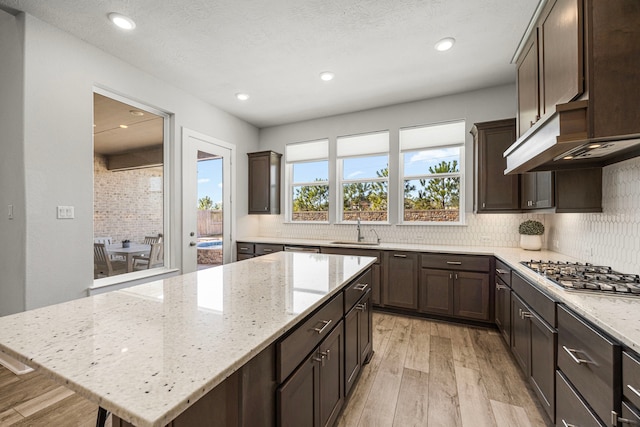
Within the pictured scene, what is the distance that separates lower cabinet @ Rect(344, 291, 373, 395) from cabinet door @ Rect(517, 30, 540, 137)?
1789mm

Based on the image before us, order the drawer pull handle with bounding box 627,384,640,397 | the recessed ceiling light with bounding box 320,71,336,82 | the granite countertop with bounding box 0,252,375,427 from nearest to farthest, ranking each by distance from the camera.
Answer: the granite countertop with bounding box 0,252,375,427, the drawer pull handle with bounding box 627,384,640,397, the recessed ceiling light with bounding box 320,71,336,82

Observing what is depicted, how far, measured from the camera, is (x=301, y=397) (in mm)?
1215

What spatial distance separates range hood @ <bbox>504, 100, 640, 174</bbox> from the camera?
51.4 inches

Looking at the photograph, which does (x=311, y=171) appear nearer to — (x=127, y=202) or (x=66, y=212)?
(x=127, y=202)

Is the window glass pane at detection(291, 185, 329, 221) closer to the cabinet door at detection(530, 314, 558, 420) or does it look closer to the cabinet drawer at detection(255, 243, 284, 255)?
the cabinet drawer at detection(255, 243, 284, 255)

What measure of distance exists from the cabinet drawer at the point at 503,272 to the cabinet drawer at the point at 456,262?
0.48 ft

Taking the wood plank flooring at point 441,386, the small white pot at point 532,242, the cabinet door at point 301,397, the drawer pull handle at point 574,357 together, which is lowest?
the wood plank flooring at point 441,386

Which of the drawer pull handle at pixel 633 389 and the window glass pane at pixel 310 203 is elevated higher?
the window glass pane at pixel 310 203

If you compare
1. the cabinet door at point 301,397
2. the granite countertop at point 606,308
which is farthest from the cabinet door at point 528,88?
the cabinet door at point 301,397

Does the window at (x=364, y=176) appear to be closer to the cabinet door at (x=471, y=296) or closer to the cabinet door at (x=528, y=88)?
the cabinet door at (x=471, y=296)

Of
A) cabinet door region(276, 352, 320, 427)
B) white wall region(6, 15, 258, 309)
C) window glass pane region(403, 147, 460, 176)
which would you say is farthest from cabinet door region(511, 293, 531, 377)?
white wall region(6, 15, 258, 309)

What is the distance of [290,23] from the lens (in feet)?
7.98

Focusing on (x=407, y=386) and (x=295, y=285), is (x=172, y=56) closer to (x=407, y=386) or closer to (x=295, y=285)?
(x=295, y=285)

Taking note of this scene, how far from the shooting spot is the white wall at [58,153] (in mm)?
2338
